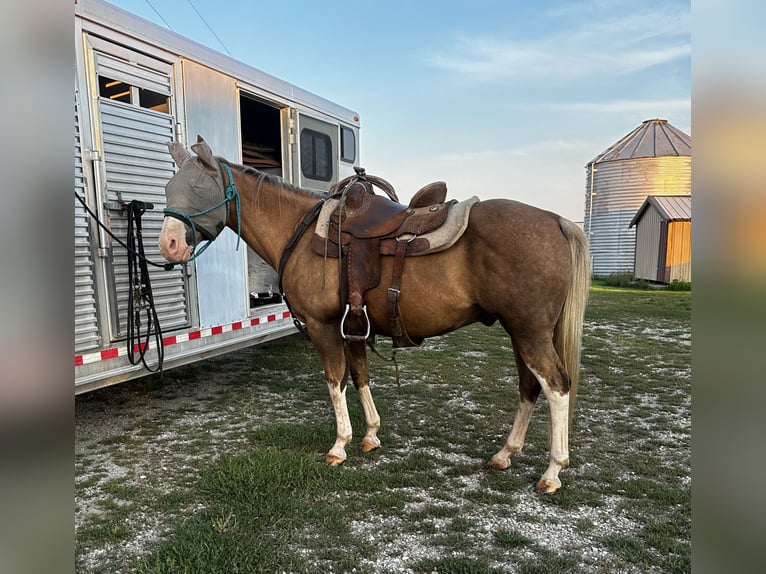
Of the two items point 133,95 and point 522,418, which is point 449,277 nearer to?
point 522,418

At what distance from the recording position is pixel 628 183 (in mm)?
22453

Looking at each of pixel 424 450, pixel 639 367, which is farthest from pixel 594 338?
pixel 424 450

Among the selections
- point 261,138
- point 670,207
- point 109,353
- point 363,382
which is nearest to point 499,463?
point 363,382

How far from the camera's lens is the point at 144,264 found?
3.65 metres

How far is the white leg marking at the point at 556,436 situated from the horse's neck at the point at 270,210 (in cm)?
205

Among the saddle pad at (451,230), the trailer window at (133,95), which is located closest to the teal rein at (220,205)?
the trailer window at (133,95)

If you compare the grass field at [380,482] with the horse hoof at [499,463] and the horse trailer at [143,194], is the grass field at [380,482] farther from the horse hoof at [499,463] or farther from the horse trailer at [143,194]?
→ the horse trailer at [143,194]

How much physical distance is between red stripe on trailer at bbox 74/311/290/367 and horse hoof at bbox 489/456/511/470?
2802mm

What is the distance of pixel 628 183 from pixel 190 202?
941 inches

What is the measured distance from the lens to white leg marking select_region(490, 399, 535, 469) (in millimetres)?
3299

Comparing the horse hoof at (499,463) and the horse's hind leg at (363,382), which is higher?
the horse's hind leg at (363,382)

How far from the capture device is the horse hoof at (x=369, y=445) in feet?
11.8
